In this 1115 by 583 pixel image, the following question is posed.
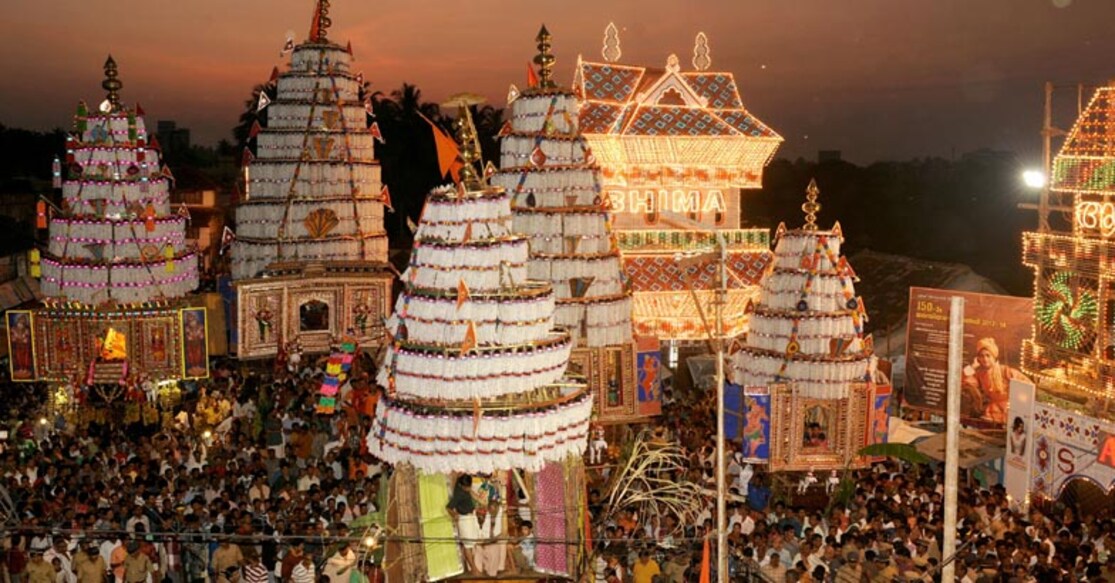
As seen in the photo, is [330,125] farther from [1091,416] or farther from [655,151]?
[1091,416]

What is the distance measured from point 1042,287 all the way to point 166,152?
68.3 metres

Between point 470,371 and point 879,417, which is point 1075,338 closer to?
point 879,417

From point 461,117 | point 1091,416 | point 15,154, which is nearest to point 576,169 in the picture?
point 461,117

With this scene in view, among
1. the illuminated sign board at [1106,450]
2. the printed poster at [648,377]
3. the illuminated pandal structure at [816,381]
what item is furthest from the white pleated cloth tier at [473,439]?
the printed poster at [648,377]

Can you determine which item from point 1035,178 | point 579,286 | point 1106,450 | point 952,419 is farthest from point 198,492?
point 1035,178

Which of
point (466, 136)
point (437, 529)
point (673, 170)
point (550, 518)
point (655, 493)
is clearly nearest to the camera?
point (437, 529)

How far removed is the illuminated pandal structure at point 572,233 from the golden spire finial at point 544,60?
2cm

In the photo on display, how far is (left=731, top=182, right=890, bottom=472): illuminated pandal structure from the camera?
2064cm

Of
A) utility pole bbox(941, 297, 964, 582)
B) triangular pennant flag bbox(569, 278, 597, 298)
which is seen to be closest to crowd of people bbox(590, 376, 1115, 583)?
utility pole bbox(941, 297, 964, 582)

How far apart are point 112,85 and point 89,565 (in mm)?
14746

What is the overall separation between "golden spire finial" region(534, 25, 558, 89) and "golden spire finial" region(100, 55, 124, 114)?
982cm

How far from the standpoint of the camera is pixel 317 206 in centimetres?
3056

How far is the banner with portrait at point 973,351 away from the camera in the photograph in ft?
79.9

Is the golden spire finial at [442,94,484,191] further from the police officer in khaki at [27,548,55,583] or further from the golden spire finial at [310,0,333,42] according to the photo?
the golden spire finial at [310,0,333,42]
